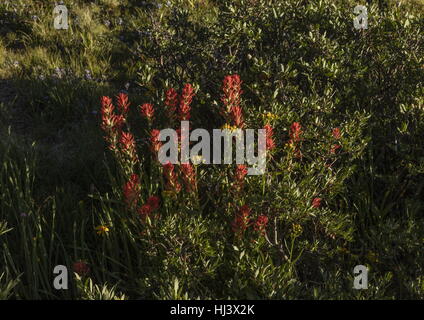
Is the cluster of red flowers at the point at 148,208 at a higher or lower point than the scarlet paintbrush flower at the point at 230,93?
lower

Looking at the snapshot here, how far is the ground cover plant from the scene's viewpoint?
9.55 feet

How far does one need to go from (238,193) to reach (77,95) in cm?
302

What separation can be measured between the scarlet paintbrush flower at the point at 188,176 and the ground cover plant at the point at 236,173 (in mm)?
24

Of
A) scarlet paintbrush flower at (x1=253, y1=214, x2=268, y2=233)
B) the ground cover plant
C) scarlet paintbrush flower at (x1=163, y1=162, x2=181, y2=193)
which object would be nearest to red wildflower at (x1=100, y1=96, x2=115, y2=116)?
the ground cover plant

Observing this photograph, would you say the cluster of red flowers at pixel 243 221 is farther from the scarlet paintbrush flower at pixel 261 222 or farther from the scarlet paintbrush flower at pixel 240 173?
the scarlet paintbrush flower at pixel 240 173

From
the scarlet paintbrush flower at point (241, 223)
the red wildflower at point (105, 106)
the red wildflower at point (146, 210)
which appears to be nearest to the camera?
the red wildflower at point (146, 210)

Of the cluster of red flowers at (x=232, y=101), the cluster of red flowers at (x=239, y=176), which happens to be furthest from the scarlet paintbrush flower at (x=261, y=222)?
the cluster of red flowers at (x=232, y=101)

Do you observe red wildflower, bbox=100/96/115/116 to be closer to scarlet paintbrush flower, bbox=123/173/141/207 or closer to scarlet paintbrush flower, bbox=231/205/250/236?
scarlet paintbrush flower, bbox=123/173/141/207

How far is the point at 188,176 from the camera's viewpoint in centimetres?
310

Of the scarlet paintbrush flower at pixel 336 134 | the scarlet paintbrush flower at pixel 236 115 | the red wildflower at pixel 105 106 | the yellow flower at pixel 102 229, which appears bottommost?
the yellow flower at pixel 102 229

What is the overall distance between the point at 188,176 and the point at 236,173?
0.31m

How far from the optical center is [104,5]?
7.46 m

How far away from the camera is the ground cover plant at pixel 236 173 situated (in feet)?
9.55
